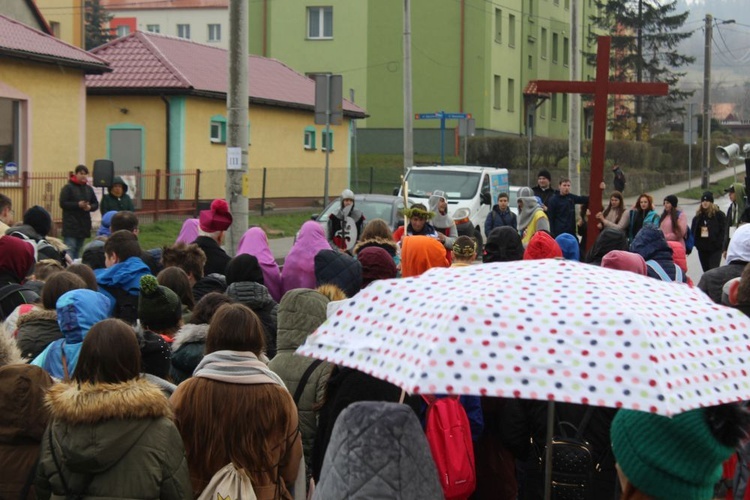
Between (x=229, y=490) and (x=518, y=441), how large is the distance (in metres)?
1.34

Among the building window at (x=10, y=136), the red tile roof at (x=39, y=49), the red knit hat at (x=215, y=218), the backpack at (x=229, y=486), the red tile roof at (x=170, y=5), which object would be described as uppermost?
the red tile roof at (x=170, y=5)

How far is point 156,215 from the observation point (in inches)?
1153

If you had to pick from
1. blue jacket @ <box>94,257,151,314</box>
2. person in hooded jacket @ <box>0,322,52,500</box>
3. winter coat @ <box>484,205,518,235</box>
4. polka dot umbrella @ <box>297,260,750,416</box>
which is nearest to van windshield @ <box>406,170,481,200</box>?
winter coat @ <box>484,205,518,235</box>

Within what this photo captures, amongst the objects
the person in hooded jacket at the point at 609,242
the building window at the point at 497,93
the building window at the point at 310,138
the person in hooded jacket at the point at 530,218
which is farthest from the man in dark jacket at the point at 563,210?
the building window at the point at 497,93

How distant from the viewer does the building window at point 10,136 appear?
25.6m

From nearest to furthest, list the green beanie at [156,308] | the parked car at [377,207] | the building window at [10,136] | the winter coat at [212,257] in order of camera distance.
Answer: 1. the green beanie at [156,308]
2. the winter coat at [212,257]
3. the parked car at [377,207]
4. the building window at [10,136]

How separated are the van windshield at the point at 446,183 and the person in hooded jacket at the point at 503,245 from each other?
53.3ft

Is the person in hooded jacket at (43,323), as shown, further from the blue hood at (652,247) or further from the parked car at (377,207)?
the parked car at (377,207)

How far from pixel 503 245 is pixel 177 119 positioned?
2515cm

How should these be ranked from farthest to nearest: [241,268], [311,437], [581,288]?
[241,268] → [311,437] → [581,288]

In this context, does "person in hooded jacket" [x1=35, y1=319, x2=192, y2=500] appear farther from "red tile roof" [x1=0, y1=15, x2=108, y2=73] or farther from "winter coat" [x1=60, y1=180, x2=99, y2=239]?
"red tile roof" [x1=0, y1=15, x2=108, y2=73]

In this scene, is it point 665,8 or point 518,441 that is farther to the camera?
point 665,8

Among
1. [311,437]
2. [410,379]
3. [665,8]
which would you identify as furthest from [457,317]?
[665,8]

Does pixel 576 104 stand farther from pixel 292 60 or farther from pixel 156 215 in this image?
pixel 292 60
